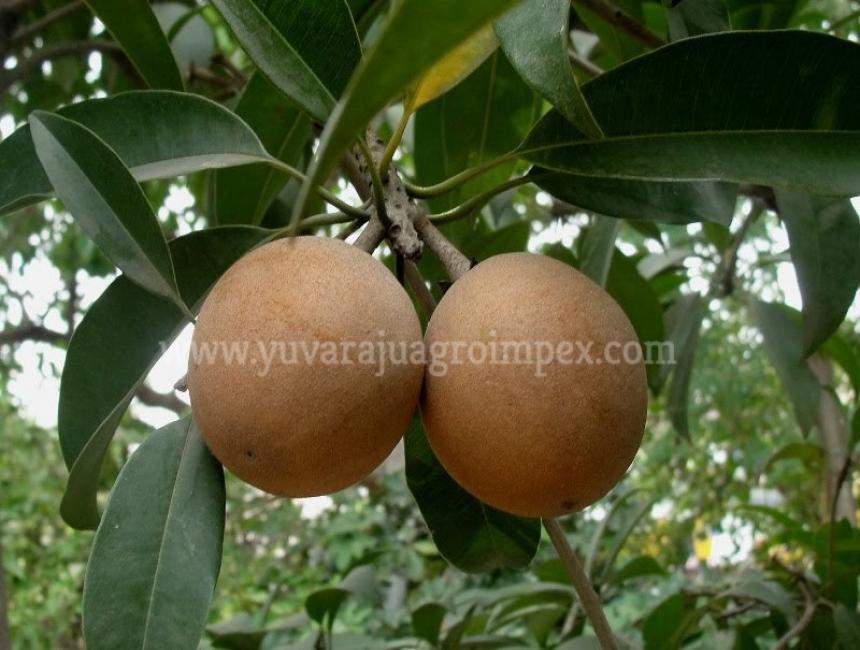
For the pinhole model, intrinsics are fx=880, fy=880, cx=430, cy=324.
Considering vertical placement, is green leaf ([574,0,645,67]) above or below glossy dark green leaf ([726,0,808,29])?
below

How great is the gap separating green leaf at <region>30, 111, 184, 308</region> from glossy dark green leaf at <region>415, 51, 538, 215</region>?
0.44m

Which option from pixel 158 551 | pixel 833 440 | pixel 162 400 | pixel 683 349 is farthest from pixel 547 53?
pixel 162 400

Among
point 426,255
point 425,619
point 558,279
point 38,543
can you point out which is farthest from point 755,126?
point 38,543

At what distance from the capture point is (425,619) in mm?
1189

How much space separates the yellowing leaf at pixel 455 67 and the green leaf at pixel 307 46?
3.4 inches

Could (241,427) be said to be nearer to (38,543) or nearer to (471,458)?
(471,458)

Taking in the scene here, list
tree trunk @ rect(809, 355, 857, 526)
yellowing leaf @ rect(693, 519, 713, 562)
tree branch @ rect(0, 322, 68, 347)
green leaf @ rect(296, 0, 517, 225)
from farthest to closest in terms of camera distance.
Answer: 1. yellowing leaf @ rect(693, 519, 713, 562)
2. tree branch @ rect(0, 322, 68, 347)
3. tree trunk @ rect(809, 355, 857, 526)
4. green leaf @ rect(296, 0, 517, 225)

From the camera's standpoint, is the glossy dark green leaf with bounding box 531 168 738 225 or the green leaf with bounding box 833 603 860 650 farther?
the green leaf with bounding box 833 603 860 650

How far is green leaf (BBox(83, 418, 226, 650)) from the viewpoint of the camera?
565mm

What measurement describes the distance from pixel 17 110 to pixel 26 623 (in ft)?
7.18

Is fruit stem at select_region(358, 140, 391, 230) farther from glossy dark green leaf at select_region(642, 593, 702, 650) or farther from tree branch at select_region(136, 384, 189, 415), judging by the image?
tree branch at select_region(136, 384, 189, 415)

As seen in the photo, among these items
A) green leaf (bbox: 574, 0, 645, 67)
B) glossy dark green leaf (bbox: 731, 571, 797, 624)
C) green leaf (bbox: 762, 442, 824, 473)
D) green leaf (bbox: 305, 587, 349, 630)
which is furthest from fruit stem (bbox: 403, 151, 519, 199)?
green leaf (bbox: 762, 442, 824, 473)

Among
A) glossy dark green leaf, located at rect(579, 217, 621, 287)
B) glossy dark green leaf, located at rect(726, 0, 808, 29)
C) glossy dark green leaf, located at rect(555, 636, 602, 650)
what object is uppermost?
glossy dark green leaf, located at rect(726, 0, 808, 29)

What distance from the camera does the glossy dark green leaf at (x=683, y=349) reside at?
1.32 m
